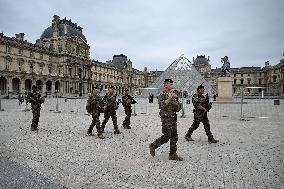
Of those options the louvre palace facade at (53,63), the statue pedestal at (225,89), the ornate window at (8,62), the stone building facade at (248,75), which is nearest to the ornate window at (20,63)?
the louvre palace facade at (53,63)

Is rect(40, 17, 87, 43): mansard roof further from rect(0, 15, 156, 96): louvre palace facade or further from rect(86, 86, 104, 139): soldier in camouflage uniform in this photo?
rect(86, 86, 104, 139): soldier in camouflage uniform

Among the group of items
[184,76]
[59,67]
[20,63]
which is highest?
[59,67]

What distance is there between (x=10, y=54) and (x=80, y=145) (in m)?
55.3

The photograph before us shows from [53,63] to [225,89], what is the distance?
4915 centimetres

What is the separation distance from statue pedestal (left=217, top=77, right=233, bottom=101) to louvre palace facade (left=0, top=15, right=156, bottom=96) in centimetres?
2926

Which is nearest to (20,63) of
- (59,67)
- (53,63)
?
(53,63)

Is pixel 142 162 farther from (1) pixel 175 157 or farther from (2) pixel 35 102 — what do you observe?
(2) pixel 35 102

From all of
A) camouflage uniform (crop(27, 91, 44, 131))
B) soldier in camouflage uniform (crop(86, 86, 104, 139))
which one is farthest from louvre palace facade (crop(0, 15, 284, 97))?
soldier in camouflage uniform (crop(86, 86, 104, 139))

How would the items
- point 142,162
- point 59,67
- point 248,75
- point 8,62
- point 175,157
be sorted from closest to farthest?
1. point 142,162
2. point 175,157
3. point 8,62
4. point 59,67
5. point 248,75

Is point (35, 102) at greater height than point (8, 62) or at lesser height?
lesser

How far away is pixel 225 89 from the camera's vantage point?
32.2 m

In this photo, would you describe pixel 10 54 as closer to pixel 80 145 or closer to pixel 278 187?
pixel 80 145

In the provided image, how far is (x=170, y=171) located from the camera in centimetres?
521

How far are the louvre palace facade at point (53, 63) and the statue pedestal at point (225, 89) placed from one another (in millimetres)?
29257
